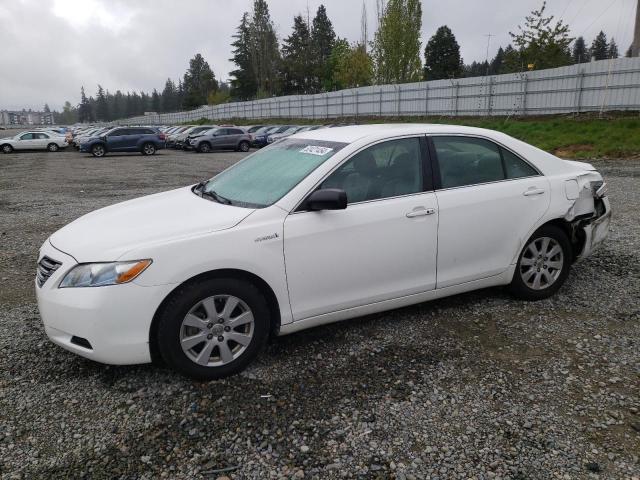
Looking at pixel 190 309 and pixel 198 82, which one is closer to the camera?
pixel 190 309

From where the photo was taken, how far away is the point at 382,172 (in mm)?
3791

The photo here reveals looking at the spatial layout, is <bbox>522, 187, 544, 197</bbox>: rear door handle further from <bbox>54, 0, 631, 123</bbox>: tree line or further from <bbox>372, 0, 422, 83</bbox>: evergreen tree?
<bbox>372, 0, 422, 83</bbox>: evergreen tree

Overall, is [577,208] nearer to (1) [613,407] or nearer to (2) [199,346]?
(1) [613,407]

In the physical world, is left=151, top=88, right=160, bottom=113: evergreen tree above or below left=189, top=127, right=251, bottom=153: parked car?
above

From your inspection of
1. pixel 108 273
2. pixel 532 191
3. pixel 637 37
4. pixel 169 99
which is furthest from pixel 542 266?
pixel 169 99

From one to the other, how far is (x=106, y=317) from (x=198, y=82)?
119851mm

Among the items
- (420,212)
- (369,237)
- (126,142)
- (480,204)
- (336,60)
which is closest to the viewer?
(369,237)

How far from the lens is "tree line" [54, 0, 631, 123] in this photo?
31219mm

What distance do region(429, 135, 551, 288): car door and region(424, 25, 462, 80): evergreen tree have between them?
72.3m

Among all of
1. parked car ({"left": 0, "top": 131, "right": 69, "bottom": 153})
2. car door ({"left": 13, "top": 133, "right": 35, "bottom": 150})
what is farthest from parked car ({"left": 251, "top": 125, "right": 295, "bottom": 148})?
car door ({"left": 13, "top": 133, "right": 35, "bottom": 150})

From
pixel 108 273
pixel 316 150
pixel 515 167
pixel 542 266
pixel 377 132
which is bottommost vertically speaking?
pixel 542 266

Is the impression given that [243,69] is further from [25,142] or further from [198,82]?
[25,142]

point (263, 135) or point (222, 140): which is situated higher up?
point (263, 135)

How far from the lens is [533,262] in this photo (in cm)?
438
